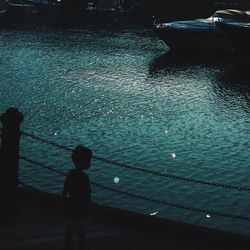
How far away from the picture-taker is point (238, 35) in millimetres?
40438

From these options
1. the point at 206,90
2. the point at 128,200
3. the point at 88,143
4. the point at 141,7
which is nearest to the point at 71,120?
the point at 88,143

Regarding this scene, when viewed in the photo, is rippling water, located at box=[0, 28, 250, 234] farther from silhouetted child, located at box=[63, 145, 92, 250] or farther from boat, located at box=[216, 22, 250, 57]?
silhouetted child, located at box=[63, 145, 92, 250]

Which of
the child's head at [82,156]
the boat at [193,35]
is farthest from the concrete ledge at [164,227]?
the boat at [193,35]

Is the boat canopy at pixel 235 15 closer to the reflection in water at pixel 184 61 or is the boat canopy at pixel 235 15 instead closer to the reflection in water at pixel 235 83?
the reflection in water at pixel 184 61

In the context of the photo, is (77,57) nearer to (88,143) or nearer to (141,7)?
(88,143)

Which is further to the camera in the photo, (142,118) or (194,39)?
(194,39)

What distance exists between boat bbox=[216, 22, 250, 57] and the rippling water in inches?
54.3

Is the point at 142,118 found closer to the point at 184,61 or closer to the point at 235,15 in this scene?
the point at 184,61

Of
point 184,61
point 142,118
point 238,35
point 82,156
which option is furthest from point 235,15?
point 82,156

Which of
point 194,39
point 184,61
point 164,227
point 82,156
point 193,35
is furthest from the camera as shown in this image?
point 194,39

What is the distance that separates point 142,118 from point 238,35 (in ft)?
67.9

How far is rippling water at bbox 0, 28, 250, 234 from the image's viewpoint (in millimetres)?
14688

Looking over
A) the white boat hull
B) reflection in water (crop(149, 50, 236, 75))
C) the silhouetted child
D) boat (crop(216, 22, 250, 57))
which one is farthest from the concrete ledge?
the white boat hull

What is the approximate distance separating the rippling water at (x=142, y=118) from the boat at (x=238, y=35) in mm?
1379
